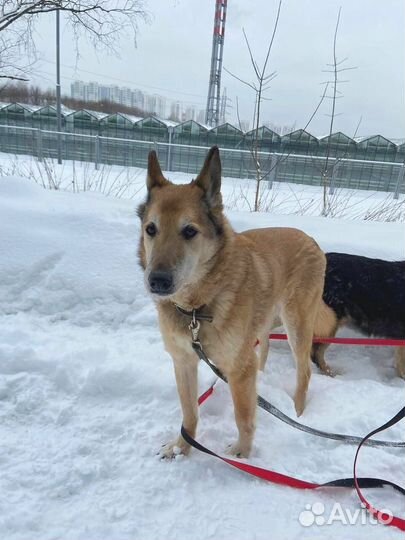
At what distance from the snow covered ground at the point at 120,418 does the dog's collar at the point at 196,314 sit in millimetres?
806

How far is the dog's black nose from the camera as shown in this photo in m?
1.78

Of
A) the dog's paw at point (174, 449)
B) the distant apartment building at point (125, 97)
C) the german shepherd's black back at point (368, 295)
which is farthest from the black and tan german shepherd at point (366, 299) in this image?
the distant apartment building at point (125, 97)

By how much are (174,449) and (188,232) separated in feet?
4.12

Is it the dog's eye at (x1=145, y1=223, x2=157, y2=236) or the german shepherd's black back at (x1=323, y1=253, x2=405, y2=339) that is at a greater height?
the dog's eye at (x1=145, y1=223, x2=157, y2=236)

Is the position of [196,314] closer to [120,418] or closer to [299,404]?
[120,418]

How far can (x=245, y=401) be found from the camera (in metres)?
2.11

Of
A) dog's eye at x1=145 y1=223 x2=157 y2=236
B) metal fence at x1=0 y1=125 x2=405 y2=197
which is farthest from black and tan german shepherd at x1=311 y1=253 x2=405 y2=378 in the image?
metal fence at x1=0 y1=125 x2=405 y2=197

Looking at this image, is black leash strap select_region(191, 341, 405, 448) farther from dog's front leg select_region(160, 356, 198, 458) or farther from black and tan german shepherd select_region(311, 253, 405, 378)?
black and tan german shepherd select_region(311, 253, 405, 378)

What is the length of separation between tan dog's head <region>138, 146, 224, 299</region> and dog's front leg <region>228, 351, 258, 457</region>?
59cm

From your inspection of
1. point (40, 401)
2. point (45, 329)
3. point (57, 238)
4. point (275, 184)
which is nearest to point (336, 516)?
point (40, 401)

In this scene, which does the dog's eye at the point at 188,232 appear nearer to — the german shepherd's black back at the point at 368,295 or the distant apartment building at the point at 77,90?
the german shepherd's black back at the point at 368,295

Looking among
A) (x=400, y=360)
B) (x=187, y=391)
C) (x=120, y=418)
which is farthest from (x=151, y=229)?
(x=400, y=360)

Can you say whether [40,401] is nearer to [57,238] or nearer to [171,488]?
[171,488]

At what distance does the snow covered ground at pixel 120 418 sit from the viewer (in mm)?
1697
